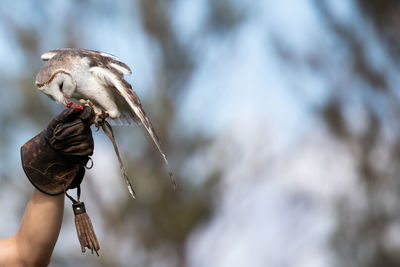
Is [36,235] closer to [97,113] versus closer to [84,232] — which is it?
[84,232]

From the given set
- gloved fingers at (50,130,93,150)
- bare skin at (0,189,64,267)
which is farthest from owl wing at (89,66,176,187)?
bare skin at (0,189,64,267)

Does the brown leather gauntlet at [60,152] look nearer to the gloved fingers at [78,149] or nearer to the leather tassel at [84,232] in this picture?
the gloved fingers at [78,149]

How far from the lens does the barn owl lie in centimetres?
251

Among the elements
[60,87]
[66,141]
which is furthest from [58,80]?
[66,141]

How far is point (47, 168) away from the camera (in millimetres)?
2447

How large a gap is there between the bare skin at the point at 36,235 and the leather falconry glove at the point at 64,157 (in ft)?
0.18

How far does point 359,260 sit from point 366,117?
11.8 feet

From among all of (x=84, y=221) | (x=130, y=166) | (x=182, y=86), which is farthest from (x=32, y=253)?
(x=182, y=86)

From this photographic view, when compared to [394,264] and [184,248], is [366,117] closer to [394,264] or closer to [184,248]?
[394,264]

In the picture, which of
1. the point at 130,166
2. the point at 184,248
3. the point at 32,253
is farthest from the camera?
the point at 184,248

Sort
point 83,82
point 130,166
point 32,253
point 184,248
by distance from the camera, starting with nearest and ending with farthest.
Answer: point 32,253, point 83,82, point 130,166, point 184,248

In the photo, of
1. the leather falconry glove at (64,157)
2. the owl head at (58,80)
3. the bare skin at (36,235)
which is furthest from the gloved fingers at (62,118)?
the bare skin at (36,235)

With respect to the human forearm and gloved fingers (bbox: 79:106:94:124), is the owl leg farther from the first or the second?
the human forearm

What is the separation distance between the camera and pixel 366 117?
14930 millimetres
